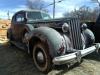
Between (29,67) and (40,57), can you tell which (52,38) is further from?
(29,67)

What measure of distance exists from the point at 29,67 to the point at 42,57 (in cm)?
124

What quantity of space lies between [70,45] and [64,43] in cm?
34

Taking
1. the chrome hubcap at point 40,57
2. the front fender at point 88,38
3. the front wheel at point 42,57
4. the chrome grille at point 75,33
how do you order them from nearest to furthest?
the front wheel at point 42,57 → the chrome hubcap at point 40,57 → the chrome grille at point 75,33 → the front fender at point 88,38

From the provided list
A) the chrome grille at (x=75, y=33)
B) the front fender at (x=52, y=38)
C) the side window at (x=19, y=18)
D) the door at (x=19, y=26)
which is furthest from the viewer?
the side window at (x=19, y=18)

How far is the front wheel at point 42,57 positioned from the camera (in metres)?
5.63

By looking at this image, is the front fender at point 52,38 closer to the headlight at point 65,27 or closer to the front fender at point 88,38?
the headlight at point 65,27

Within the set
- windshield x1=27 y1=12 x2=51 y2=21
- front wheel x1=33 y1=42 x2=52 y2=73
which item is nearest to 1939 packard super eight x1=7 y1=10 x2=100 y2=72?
front wheel x1=33 y1=42 x2=52 y2=73

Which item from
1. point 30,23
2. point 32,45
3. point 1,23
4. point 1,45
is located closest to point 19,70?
point 32,45

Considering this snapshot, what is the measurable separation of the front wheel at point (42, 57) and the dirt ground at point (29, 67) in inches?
13.7

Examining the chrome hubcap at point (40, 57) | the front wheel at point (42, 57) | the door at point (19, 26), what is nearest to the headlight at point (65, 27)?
the front wheel at point (42, 57)

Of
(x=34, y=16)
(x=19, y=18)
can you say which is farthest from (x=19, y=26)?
(x=34, y=16)

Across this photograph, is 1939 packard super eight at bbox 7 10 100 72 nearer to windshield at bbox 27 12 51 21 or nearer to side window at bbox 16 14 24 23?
windshield at bbox 27 12 51 21

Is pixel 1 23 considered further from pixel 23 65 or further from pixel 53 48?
pixel 53 48

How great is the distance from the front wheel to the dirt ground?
347 millimetres
